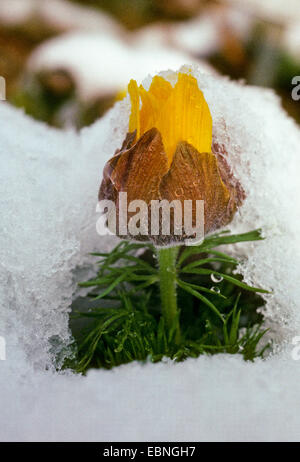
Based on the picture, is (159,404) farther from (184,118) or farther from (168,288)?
(184,118)

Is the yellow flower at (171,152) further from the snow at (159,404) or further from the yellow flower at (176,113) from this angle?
the snow at (159,404)

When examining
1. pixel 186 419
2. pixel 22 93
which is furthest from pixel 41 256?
pixel 22 93

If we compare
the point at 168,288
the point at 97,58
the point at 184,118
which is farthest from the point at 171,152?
the point at 97,58

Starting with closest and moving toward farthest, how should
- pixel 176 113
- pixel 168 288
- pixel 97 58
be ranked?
pixel 176 113, pixel 168 288, pixel 97 58

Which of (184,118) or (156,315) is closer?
(184,118)

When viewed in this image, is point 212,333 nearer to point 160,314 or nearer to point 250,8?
point 160,314

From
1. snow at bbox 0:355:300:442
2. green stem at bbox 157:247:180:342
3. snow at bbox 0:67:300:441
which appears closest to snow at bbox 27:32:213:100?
snow at bbox 0:67:300:441

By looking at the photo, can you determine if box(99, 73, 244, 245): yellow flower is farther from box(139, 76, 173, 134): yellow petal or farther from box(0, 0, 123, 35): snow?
box(0, 0, 123, 35): snow
